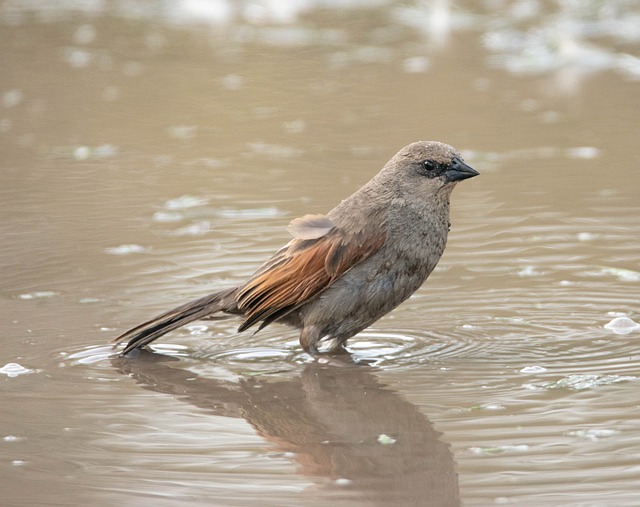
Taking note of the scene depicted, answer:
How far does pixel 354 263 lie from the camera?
6.33 metres

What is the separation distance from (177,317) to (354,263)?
96 cm

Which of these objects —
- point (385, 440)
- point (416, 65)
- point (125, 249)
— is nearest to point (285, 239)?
point (125, 249)

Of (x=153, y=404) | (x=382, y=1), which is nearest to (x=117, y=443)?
(x=153, y=404)

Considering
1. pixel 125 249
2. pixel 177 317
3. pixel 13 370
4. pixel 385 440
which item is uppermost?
pixel 125 249

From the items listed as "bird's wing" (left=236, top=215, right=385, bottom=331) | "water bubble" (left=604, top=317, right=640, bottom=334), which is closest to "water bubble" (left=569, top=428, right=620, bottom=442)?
"water bubble" (left=604, top=317, right=640, bottom=334)

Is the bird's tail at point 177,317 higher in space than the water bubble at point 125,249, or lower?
lower

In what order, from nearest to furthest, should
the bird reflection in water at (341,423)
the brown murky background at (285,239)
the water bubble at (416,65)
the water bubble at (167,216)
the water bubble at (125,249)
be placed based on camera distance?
1. the bird reflection in water at (341,423)
2. the brown murky background at (285,239)
3. the water bubble at (125,249)
4. the water bubble at (167,216)
5. the water bubble at (416,65)

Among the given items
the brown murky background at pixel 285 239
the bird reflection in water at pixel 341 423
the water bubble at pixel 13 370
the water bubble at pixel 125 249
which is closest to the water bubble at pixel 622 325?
the brown murky background at pixel 285 239

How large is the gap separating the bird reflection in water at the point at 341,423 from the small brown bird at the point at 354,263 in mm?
239

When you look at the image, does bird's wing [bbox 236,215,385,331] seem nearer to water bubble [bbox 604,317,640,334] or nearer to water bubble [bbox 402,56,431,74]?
water bubble [bbox 604,317,640,334]

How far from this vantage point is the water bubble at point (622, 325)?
21.0ft

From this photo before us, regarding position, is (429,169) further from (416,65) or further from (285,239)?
(416,65)

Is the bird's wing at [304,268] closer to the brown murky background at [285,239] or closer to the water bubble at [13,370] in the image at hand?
the brown murky background at [285,239]

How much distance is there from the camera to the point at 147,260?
26.1ft
